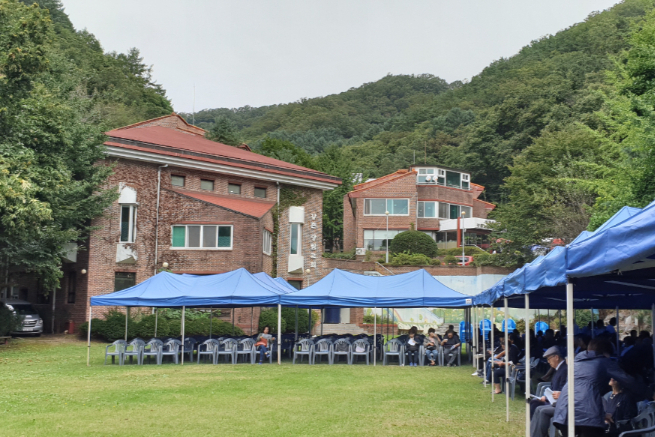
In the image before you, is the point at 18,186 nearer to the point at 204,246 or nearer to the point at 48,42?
the point at 48,42

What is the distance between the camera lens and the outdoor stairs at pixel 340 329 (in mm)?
38594

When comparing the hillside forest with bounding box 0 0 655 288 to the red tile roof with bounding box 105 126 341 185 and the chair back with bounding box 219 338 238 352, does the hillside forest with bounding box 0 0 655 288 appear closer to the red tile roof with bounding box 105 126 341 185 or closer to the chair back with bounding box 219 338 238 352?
the red tile roof with bounding box 105 126 341 185

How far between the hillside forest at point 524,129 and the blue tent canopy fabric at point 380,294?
5.50 metres

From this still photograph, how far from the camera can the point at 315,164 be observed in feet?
227

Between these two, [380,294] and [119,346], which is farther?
[380,294]

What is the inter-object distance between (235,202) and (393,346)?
16998 mm

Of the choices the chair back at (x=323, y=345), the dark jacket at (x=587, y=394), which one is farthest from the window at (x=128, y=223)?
the dark jacket at (x=587, y=394)

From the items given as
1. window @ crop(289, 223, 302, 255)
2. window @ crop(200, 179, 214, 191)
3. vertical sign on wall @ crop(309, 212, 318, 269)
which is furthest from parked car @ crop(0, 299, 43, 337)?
vertical sign on wall @ crop(309, 212, 318, 269)

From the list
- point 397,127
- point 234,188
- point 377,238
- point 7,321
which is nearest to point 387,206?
point 377,238

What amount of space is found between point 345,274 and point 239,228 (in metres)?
11.8

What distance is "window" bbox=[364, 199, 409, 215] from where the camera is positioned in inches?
2345

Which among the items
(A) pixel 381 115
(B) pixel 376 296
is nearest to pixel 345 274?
(B) pixel 376 296

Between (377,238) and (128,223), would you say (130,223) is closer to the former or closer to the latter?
(128,223)

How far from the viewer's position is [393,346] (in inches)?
898
